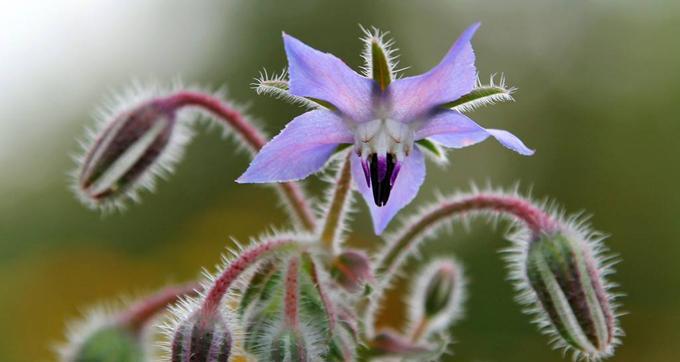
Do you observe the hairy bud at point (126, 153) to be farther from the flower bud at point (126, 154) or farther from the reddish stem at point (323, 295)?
the reddish stem at point (323, 295)

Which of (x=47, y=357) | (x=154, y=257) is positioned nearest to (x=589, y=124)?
(x=154, y=257)

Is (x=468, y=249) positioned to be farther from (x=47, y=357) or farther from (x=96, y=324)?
(x=96, y=324)

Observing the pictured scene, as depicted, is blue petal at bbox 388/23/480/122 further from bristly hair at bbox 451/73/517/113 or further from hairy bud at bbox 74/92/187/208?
hairy bud at bbox 74/92/187/208

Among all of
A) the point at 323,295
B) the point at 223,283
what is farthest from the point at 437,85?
the point at 223,283

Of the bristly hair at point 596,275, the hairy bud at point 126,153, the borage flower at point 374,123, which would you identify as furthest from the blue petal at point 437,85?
the hairy bud at point 126,153

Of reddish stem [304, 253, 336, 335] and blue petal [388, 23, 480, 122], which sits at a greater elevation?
blue petal [388, 23, 480, 122]

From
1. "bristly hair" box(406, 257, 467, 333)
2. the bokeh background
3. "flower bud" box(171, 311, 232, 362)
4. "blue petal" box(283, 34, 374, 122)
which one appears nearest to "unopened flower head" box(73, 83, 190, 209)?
"flower bud" box(171, 311, 232, 362)
